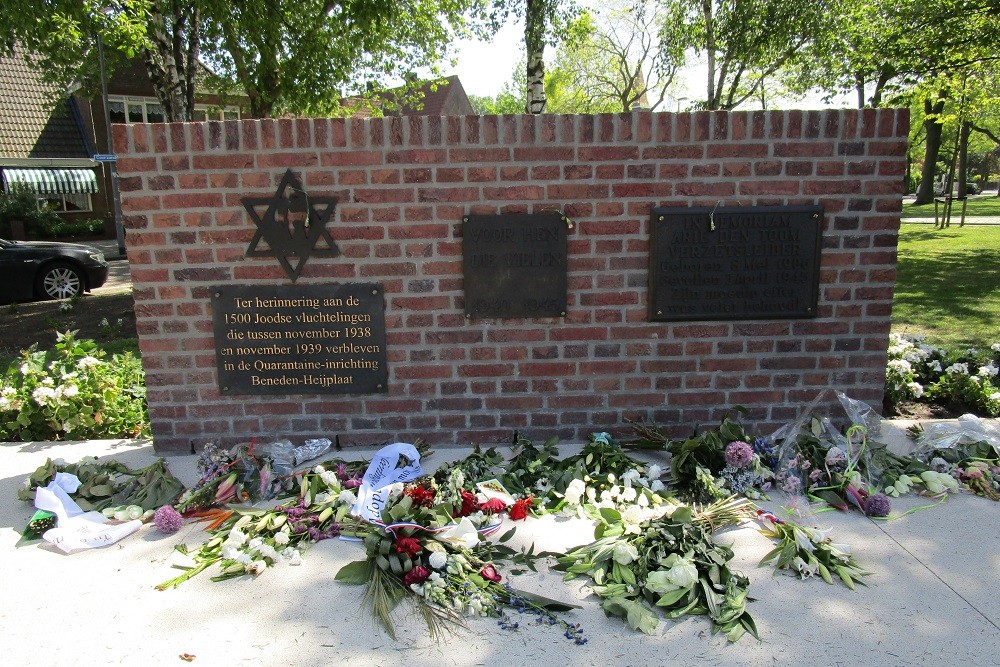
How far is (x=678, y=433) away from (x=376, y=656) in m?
2.26

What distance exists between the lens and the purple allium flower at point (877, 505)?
3.18 meters

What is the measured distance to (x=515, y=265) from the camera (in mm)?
3836

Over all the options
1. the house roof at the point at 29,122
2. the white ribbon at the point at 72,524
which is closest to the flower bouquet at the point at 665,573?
the white ribbon at the point at 72,524

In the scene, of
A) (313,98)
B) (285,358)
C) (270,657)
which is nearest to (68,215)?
(313,98)

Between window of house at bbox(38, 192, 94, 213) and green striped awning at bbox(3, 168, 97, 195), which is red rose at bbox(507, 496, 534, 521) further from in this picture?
window of house at bbox(38, 192, 94, 213)

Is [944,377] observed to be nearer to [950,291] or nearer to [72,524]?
[72,524]

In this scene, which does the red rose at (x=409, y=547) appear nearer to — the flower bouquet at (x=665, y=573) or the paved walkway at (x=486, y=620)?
the paved walkway at (x=486, y=620)

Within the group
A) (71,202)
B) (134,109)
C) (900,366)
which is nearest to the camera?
(900,366)

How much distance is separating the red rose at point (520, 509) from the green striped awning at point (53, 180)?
25812 mm

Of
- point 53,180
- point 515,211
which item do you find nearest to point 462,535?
point 515,211

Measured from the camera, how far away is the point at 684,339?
3979 millimetres

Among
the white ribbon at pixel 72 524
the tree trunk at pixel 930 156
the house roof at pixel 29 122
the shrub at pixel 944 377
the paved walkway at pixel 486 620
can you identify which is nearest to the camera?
the paved walkway at pixel 486 620

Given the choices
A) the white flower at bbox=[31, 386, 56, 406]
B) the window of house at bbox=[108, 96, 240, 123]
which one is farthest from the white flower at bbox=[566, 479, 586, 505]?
the window of house at bbox=[108, 96, 240, 123]

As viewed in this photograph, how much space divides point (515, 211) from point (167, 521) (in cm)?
214
